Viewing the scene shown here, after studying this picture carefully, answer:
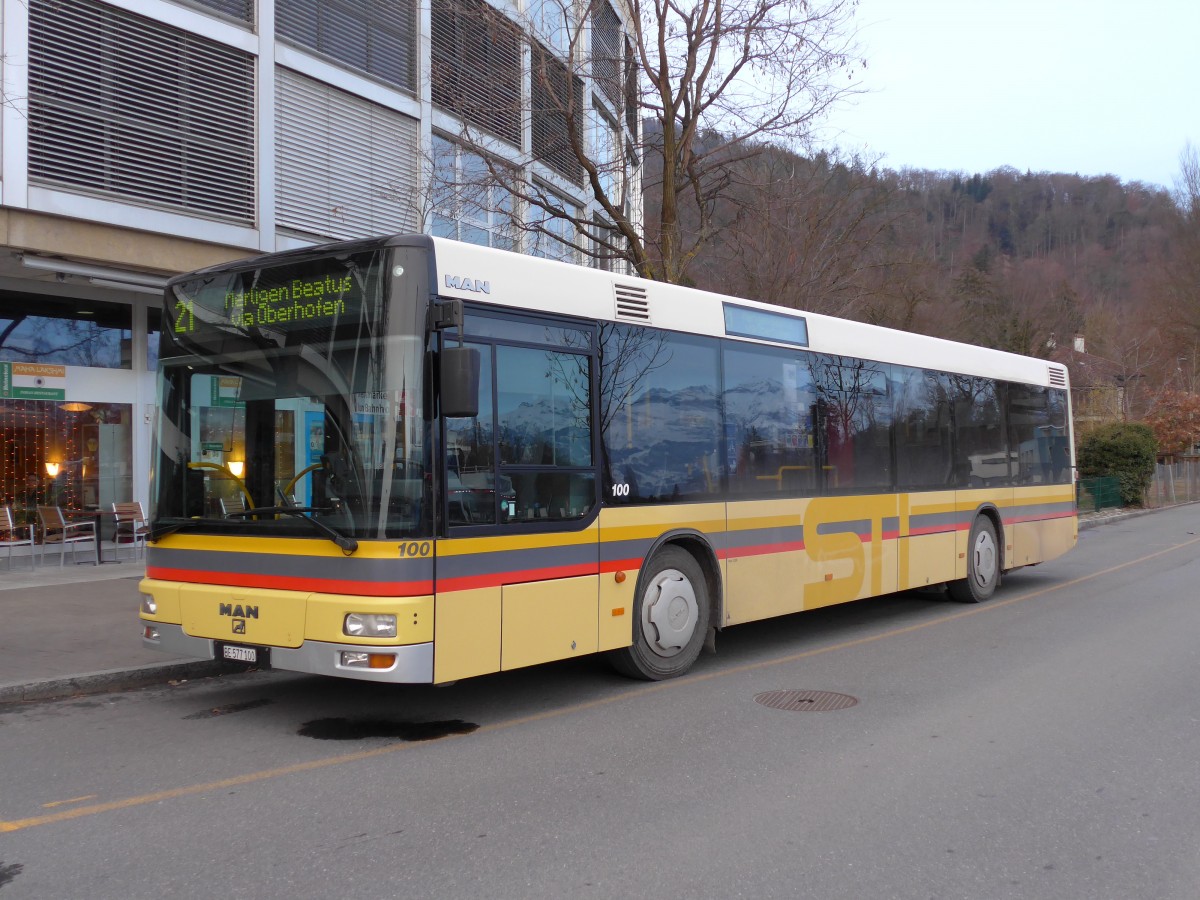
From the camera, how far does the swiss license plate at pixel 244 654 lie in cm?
632

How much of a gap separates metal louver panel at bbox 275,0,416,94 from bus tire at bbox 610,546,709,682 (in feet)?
38.4

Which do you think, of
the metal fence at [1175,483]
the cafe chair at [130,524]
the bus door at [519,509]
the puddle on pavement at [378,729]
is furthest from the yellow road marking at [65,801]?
the metal fence at [1175,483]

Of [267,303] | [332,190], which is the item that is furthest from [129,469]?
[267,303]

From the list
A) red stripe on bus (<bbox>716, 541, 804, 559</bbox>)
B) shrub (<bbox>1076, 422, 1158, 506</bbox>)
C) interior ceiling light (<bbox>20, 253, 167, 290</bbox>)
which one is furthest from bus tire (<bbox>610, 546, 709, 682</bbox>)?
shrub (<bbox>1076, 422, 1158, 506</bbox>)

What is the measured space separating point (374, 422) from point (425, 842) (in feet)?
8.27

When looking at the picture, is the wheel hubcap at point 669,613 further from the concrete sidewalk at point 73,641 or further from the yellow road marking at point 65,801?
the yellow road marking at point 65,801

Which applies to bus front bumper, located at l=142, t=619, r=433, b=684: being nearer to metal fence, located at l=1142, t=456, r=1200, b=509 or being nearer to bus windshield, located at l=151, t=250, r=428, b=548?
bus windshield, located at l=151, t=250, r=428, b=548

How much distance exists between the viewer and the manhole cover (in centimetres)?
710

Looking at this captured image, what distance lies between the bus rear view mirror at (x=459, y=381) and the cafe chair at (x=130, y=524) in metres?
11.0

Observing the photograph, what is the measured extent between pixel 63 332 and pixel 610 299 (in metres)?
10.9

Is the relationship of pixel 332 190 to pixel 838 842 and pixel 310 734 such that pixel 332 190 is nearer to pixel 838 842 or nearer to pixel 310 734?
pixel 310 734

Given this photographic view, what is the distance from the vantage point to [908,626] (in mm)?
10844

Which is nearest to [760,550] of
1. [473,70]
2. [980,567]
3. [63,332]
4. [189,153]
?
[980,567]

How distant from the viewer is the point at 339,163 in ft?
53.8
